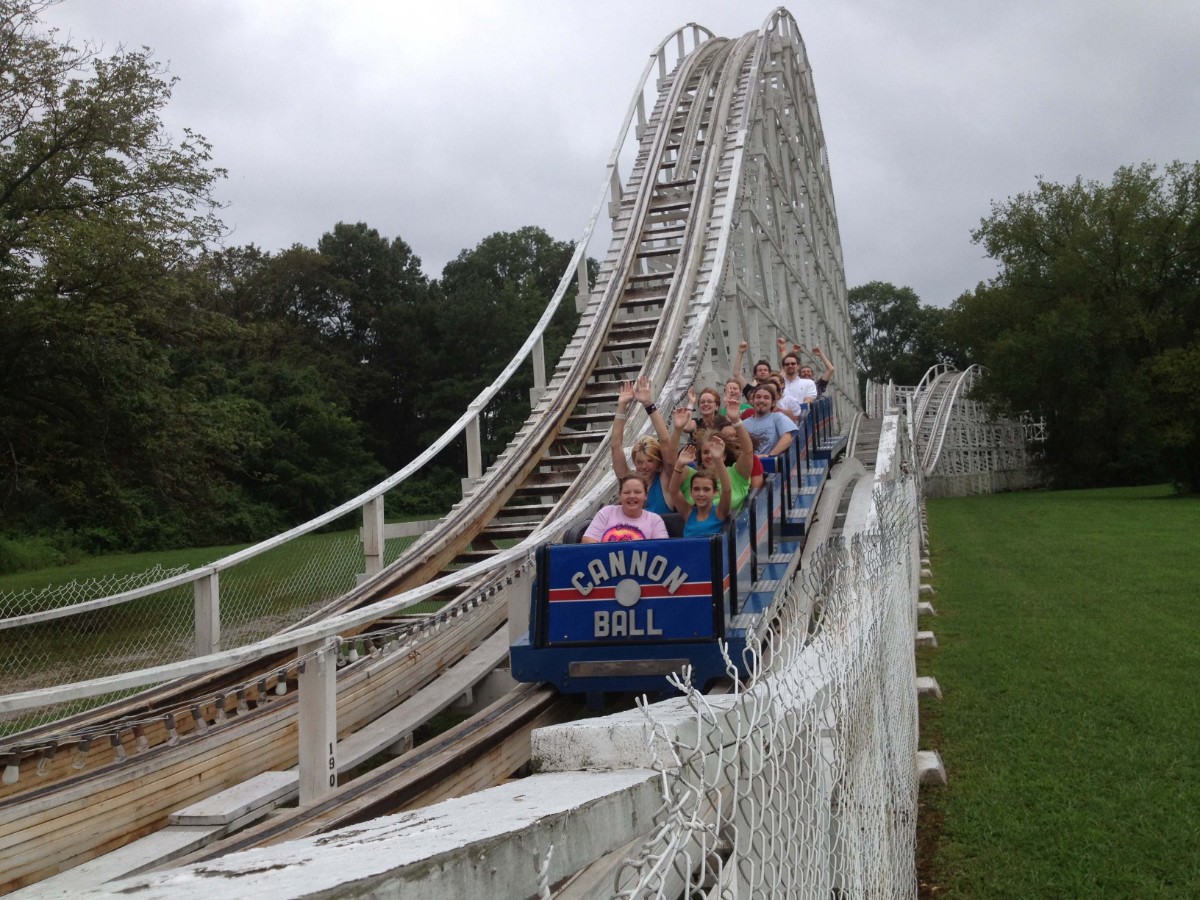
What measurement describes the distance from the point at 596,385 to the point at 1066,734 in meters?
8.62

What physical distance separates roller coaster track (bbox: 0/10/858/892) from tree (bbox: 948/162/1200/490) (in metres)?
10.7

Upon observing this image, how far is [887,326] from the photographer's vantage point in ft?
308

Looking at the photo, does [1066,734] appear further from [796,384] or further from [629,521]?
[796,384]

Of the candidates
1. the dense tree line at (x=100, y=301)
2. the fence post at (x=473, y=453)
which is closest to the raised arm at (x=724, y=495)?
the fence post at (x=473, y=453)

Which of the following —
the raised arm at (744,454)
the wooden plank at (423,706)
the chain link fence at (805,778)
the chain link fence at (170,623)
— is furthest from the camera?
the chain link fence at (170,623)

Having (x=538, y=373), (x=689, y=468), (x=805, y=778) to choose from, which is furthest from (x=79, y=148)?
(x=805, y=778)

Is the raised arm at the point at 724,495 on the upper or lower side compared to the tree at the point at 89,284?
lower

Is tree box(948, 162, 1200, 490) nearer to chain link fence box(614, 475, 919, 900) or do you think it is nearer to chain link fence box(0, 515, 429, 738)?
chain link fence box(0, 515, 429, 738)

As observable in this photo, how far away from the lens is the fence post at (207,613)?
712 centimetres

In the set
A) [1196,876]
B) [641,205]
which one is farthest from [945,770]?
[641,205]

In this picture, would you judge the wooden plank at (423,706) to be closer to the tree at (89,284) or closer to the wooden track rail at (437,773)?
the wooden track rail at (437,773)

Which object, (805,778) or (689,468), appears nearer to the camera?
(805,778)

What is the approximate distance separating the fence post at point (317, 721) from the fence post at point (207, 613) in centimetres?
247

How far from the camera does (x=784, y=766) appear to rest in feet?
6.67
